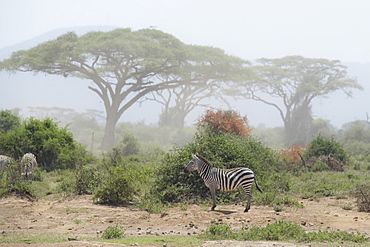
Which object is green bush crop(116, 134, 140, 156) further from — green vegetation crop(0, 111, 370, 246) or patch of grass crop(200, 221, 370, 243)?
patch of grass crop(200, 221, 370, 243)

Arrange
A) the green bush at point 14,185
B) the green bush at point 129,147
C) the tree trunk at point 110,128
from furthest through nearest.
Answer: the tree trunk at point 110,128 < the green bush at point 129,147 < the green bush at point 14,185

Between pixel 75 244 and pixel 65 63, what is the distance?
36730 mm

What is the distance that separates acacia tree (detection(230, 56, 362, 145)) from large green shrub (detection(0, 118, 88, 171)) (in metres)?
37.6

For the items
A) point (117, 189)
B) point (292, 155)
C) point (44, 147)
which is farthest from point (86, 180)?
point (292, 155)

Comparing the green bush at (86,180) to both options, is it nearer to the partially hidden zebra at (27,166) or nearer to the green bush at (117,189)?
the green bush at (117,189)

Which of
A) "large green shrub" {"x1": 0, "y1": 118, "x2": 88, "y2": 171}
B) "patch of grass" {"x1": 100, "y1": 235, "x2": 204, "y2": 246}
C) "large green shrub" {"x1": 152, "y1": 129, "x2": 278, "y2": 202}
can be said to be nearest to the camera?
"patch of grass" {"x1": 100, "y1": 235, "x2": 204, "y2": 246}

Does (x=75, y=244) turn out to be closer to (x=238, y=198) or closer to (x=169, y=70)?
(x=238, y=198)

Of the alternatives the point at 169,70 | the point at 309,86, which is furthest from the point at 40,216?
the point at 309,86

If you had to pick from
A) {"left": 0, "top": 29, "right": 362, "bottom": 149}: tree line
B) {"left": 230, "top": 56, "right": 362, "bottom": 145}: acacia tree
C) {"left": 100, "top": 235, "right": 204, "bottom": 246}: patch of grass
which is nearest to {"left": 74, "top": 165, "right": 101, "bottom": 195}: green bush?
{"left": 100, "top": 235, "right": 204, "bottom": 246}: patch of grass

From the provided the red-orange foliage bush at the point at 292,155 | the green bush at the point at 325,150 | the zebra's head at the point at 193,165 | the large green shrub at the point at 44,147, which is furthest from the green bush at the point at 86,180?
the green bush at the point at 325,150

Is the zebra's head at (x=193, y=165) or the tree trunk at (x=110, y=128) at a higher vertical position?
the tree trunk at (x=110, y=128)

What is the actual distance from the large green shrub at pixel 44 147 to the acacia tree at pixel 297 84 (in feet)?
123

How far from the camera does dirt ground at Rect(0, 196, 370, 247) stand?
29.7ft

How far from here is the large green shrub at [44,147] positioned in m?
19.7
